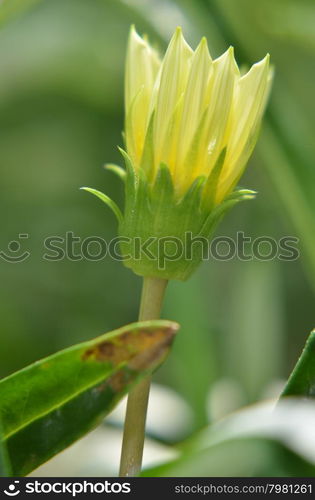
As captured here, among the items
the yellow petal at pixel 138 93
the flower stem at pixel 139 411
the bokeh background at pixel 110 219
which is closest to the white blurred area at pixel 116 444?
the bokeh background at pixel 110 219

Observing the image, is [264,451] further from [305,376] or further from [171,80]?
[171,80]

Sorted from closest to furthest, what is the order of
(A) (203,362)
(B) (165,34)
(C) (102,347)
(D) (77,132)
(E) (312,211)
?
(C) (102,347) → (E) (312,211) → (B) (165,34) → (A) (203,362) → (D) (77,132)

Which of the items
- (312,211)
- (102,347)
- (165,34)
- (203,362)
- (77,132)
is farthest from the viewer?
(77,132)

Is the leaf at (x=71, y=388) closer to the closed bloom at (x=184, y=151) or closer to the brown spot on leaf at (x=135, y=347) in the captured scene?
the brown spot on leaf at (x=135, y=347)

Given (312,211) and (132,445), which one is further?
(312,211)

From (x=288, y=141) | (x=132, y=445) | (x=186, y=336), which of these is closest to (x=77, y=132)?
(x=186, y=336)

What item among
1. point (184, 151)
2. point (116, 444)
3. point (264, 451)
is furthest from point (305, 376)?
point (116, 444)

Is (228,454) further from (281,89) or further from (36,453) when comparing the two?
(281,89)

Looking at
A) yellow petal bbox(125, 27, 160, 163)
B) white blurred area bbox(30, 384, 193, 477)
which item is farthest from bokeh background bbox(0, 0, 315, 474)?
yellow petal bbox(125, 27, 160, 163)
